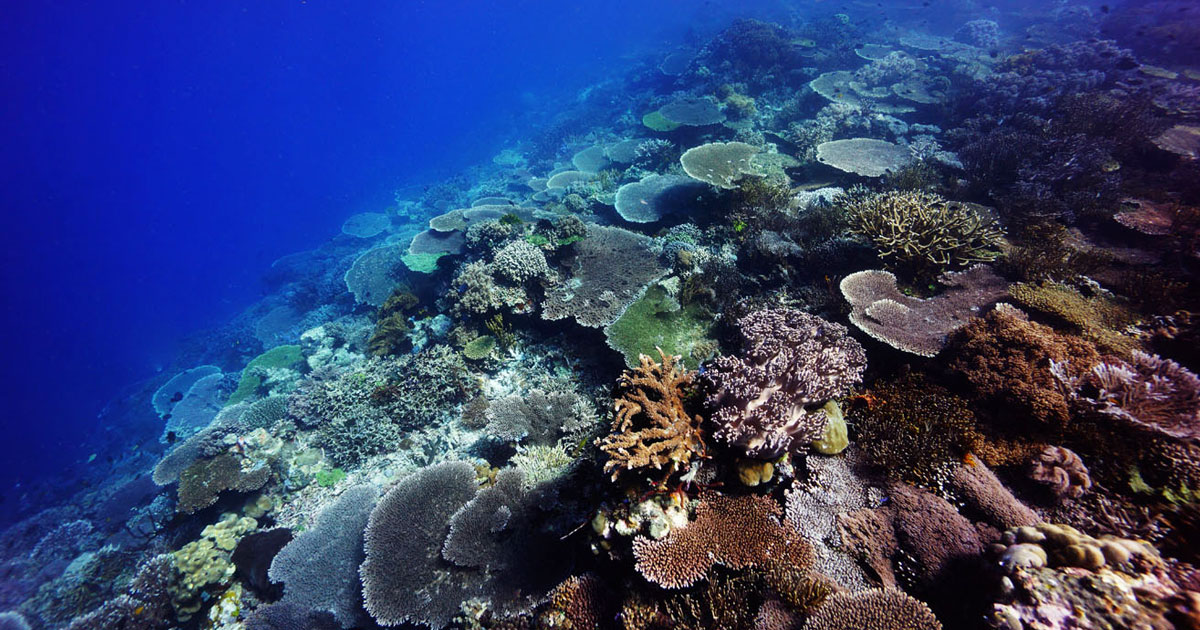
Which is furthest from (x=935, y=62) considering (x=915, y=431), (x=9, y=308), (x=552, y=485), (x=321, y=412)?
(x=9, y=308)

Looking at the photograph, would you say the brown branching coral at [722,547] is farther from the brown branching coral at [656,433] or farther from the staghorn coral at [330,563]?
the staghorn coral at [330,563]

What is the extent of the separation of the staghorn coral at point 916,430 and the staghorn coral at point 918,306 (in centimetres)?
61

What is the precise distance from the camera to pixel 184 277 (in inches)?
2021

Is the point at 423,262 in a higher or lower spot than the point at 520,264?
lower

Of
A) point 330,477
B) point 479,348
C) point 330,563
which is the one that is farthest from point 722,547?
point 330,477

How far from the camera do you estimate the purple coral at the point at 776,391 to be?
293 cm

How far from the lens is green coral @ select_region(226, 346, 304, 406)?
10539 mm

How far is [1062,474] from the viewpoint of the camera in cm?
272

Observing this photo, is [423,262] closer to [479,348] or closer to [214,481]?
[479,348]

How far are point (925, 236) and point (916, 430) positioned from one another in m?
3.33

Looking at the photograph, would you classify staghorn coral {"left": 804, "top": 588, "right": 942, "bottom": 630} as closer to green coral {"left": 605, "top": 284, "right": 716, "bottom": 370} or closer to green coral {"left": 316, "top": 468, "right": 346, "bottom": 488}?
green coral {"left": 605, "top": 284, "right": 716, "bottom": 370}

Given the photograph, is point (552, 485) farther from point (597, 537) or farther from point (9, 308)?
point (9, 308)

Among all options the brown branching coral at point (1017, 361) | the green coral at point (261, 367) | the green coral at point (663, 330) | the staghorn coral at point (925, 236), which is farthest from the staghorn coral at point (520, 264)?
the green coral at point (261, 367)

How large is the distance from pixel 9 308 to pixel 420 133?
202 feet
